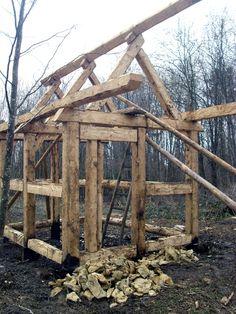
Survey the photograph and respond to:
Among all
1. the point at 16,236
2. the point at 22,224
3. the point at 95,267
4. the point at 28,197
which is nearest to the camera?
the point at 95,267

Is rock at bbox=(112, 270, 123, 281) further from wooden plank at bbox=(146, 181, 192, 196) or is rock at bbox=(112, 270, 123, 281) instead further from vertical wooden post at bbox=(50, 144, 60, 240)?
vertical wooden post at bbox=(50, 144, 60, 240)

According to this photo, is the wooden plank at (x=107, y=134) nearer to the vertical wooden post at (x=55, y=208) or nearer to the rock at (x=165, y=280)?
the rock at (x=165, y=280)

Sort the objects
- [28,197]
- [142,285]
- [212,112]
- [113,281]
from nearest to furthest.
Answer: [142,285], [113,281], [212,112], [28,197]

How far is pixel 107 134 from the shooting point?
5633 millimetres

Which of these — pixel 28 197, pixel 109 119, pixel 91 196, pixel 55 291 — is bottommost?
pixel 55 291

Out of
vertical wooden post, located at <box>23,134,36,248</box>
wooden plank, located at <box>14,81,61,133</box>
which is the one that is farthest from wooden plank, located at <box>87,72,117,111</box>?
vertical wooden post, located at <box>23,134,36,248</box>

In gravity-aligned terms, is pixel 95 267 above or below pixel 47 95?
below

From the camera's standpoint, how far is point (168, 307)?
14.4 ft

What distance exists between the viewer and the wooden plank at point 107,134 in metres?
5.44

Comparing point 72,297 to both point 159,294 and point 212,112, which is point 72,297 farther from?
point 212,112

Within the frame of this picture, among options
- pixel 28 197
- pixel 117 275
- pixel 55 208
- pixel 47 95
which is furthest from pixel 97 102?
pixel 55 208

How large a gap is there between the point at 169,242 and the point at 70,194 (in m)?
2.22

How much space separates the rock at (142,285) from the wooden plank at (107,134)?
6.93 ft

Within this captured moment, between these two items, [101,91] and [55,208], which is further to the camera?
[55,208]
